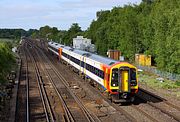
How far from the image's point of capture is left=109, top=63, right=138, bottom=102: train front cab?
25219 mm

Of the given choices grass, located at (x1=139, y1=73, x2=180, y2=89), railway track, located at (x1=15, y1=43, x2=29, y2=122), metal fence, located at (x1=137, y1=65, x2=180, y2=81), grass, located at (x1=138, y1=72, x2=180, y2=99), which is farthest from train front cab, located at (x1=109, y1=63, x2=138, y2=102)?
metal fence, located at (x1=137, y1=65, x2=180, y2=81)

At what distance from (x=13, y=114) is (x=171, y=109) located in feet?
32.9

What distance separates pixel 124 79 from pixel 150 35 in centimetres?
3003

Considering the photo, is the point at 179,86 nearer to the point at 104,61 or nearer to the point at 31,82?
the point at 104,61

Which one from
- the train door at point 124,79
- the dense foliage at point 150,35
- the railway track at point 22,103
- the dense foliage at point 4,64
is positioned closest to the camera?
the railway track at point 22,103

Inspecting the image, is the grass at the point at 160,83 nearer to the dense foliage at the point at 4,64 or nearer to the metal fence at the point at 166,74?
the metal fence at the point at 166,74

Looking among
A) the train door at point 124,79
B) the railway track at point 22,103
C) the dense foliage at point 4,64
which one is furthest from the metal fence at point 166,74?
the dense foliage at point 4,64

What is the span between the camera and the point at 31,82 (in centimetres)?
3966

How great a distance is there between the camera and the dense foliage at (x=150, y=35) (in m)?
41.0

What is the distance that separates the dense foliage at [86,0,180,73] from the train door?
15.1 meters

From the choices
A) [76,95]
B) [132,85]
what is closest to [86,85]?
[76,95]

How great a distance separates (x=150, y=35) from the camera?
54312 mm

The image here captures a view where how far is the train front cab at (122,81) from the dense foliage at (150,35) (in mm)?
14973

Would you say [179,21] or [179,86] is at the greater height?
[179,21]
